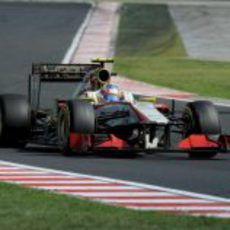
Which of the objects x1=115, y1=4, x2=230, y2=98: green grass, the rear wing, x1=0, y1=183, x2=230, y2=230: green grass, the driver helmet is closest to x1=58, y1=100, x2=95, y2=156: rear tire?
the driver helmet

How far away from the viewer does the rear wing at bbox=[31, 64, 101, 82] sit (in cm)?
1839

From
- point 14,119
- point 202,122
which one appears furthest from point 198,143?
point 14,119

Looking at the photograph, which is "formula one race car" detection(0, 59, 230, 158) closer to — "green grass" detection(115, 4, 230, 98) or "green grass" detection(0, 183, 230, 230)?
"green grass" detection(0, 183, 230, 230)

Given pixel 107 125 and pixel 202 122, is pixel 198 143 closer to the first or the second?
pixel 202 122

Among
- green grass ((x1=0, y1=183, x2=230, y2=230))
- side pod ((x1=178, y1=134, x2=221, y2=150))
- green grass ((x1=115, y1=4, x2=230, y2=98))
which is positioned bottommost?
green grass ((x1=115, y1=4, x2=230, y2=98))

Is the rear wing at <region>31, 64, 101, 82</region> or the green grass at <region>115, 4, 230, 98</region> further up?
the rear wing at <region>31, 64, 101, 82</region>

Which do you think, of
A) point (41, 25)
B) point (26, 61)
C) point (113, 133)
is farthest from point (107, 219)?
point (41, 25)

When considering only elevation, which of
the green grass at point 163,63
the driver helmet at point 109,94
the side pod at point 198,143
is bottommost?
the green grass at point 163,63

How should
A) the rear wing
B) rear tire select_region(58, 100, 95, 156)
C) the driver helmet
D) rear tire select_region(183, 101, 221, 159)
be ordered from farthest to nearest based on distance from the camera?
1. the rear wing
2. the driver helmet
3. rear tire select_region(183, 101, 221, 159)
4. rear tire select_region(58, 100, 95, 156)

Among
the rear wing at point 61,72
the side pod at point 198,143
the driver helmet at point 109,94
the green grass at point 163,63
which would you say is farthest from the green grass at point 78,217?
the green grass at point 163,63

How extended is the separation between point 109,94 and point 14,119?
5.00 ft

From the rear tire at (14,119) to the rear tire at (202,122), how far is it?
251cm

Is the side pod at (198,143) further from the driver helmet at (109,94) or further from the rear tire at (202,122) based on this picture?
the driver helmet at (109,94)

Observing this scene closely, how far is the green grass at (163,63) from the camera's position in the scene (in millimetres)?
33062
